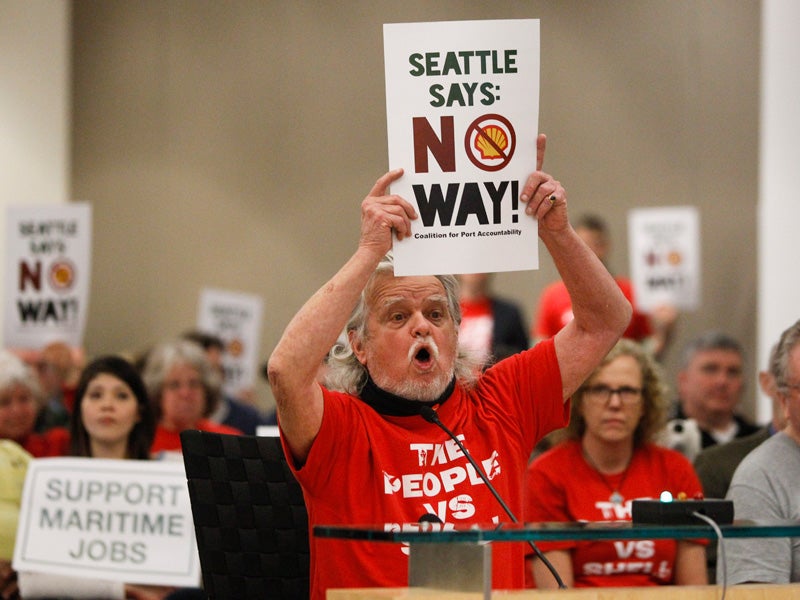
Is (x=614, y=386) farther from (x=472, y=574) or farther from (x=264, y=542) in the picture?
(x=472, y=574)

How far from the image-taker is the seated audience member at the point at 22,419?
5168 mm

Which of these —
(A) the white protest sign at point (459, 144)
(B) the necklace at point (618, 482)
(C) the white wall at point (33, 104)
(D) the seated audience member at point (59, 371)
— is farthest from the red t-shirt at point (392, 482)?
(C) the white wall at point (33, 104)

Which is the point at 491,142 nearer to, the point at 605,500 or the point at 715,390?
the point at 605,500

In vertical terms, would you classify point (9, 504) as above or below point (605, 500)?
below

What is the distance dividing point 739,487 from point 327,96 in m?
6.90

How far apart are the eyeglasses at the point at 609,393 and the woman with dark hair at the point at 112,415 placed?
5.59ft

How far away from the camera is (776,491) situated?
3090mm

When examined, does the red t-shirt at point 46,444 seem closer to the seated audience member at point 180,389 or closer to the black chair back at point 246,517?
the seated audience member at point 180,389

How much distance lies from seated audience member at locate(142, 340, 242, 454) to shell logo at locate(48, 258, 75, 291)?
2.64ft

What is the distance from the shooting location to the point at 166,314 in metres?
9.56

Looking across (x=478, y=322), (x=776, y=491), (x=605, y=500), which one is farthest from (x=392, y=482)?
(x=478, y=322)

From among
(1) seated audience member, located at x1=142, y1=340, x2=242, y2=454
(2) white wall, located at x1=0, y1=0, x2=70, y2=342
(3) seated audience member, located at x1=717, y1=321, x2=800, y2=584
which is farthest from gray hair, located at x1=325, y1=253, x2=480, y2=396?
(2) white wall, located at x1=0, y1=0, x2=70, y2=342

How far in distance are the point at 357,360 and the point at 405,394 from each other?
0.70ft

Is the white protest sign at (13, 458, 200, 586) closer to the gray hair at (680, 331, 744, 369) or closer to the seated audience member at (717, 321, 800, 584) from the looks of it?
the seated audience member at (717, 321, 800, 584)
